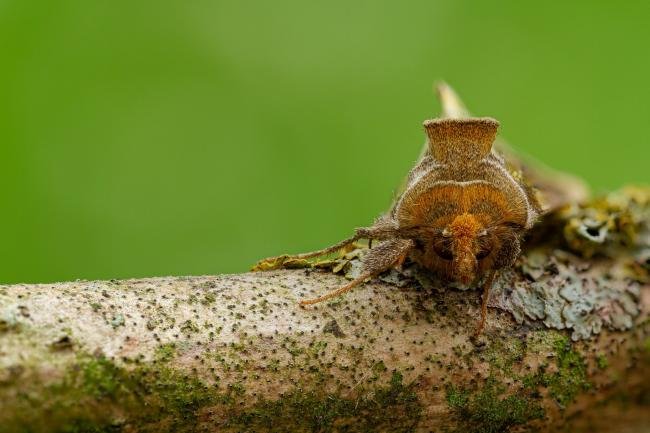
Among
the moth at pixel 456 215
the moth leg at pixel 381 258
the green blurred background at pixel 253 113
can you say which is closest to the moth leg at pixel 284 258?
the moth at pixel 456 215

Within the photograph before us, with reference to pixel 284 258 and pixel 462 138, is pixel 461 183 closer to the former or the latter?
pixel 462 138

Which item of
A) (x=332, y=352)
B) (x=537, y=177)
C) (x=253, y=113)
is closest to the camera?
(x=332, y=352)

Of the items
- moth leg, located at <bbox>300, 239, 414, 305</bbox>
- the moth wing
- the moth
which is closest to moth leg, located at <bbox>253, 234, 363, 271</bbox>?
the moth

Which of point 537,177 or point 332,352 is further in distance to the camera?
point 537,177

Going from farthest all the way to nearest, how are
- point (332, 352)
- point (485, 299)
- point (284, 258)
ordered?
point (284, 258)
point (485, 299)
point (332, 352)

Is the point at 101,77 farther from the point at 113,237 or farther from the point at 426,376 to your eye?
the point at 426,376

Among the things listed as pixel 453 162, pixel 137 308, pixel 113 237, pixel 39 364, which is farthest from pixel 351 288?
pixel 113 237

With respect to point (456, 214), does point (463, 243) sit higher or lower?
lower

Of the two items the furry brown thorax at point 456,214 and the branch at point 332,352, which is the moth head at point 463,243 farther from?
the branch at point 332,352

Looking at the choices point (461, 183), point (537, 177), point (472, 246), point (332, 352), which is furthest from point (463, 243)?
point (537, 177)
